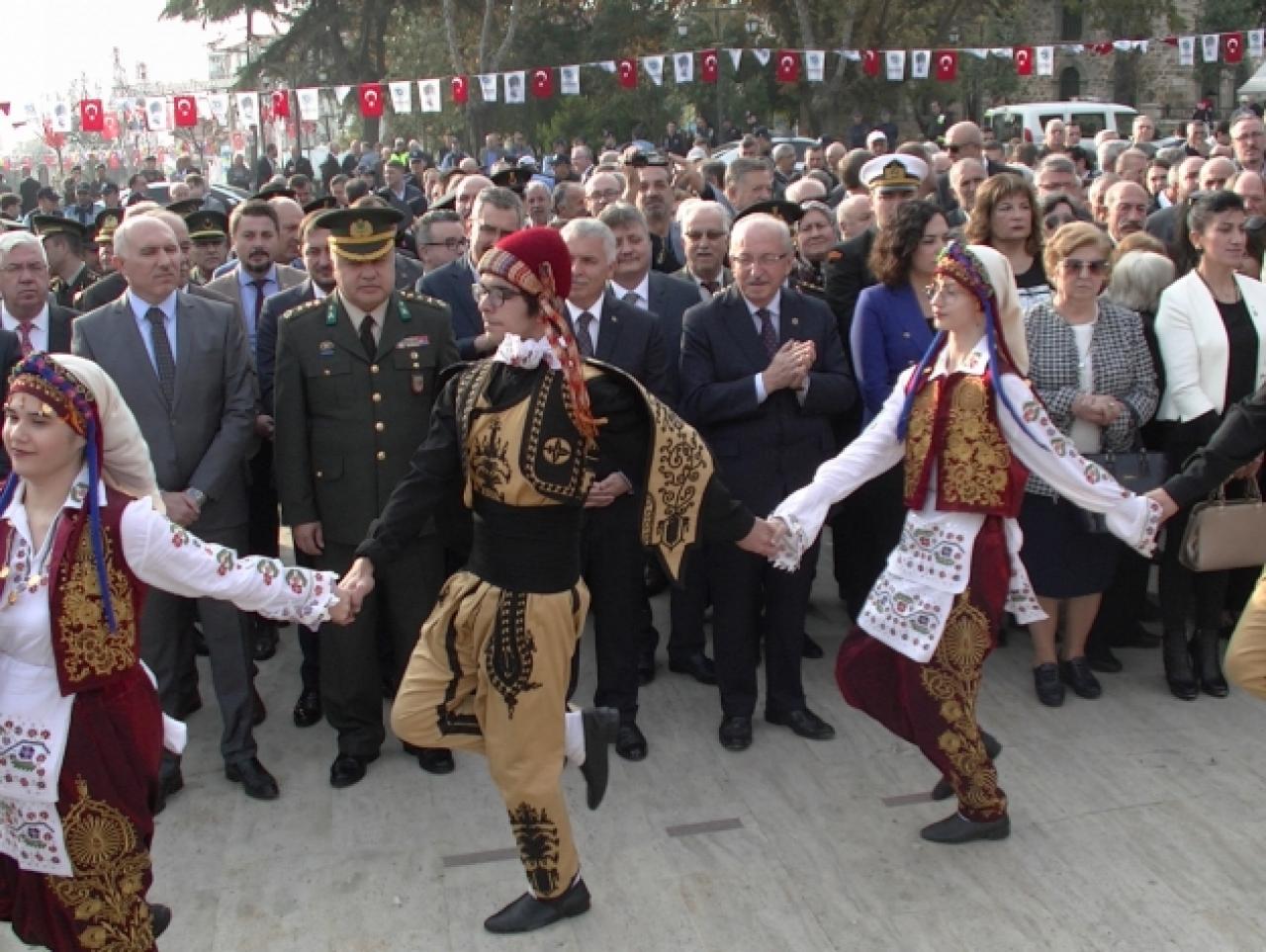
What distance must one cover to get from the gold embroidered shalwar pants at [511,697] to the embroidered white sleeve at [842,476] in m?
0.78

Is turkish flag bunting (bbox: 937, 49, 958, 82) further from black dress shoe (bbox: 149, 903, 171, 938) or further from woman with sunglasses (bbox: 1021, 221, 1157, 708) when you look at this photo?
black dress shoe (bbox: 149, 903, 171, 938)

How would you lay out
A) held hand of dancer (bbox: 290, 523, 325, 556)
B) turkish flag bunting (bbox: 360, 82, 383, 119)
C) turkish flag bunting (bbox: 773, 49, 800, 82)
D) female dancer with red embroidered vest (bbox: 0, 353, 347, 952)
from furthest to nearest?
turkish flag bunting (bbox: 773, 49, 800, 82) → turkish flag bunting (bbox: 360, 82, 383, 119) → held hand of dancer (bbox: 290, 523, 325, 556) → female dancer with red embroidered vest (bbox: 0, 353, 347, 952)

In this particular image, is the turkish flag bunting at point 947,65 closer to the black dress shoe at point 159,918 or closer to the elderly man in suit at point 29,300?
the elderly man in suit at point 29,300

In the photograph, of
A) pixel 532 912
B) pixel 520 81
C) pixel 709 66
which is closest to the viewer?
pixel 532 912

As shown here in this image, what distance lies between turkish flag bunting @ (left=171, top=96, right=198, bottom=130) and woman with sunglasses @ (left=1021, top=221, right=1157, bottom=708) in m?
22.7

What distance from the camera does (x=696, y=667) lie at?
19.9 feet

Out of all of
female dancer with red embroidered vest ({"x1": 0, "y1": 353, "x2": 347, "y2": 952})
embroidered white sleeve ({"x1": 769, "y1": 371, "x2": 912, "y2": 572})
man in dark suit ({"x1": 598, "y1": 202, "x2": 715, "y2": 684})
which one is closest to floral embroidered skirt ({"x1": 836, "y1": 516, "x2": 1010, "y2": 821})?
embroidered white sleeve ({"x1": 769, "y1": 371, "x2": 912, "y2": 572})

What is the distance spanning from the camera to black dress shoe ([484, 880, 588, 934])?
3.99m

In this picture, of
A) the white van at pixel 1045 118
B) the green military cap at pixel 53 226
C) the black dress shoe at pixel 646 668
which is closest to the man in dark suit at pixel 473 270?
the black dress shoe at pixel 646 668

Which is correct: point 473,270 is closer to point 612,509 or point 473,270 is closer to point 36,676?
point 612,509

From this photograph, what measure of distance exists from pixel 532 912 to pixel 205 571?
144cm

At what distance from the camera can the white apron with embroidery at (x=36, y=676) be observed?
3.34 m

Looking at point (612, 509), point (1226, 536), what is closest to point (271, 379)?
point (612, 509)

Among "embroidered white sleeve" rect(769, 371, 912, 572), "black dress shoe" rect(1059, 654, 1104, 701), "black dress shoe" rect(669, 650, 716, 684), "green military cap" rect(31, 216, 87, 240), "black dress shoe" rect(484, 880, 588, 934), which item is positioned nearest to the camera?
"black dress shoe" rect(484, 880, 588, 934)
